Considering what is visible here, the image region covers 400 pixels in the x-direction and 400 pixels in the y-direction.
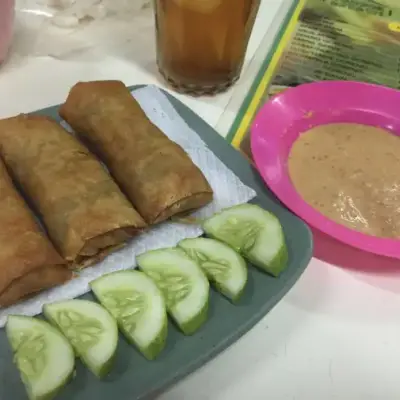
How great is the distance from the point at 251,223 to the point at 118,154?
0.72 ft

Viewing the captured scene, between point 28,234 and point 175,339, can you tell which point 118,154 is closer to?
point 28,234

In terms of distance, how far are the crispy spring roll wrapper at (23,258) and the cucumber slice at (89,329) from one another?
40 millimetres

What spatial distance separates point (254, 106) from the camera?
1.05 metres

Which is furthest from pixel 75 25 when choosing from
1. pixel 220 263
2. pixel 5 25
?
pixel 220 263

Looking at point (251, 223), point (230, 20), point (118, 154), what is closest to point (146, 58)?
point (230, 20)

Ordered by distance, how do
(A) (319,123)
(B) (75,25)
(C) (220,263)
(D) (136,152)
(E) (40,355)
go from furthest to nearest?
(B) (75,25) → (A) (319,123) → (D) (136,152) → (C) (220,263) → (E) (40,355)

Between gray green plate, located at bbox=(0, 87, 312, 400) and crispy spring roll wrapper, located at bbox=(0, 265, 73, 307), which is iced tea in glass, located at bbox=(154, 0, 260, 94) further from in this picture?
crispy spring roll wrapper, located at bbox=(0, 265, 73, 307)

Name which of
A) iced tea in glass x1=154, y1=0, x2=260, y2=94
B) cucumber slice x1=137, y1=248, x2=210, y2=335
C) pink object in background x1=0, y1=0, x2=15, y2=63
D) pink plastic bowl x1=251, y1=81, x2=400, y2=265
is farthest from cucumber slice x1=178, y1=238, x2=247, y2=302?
pink object in background x1=0, y1=0, x2=15, y2=63

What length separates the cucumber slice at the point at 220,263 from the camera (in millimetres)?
708

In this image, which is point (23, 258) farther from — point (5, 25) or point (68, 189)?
point (5, 25)

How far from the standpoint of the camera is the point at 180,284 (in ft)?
2.29

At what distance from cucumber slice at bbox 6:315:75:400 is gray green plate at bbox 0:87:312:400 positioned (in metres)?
0.02

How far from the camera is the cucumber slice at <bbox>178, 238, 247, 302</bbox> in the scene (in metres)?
0.71

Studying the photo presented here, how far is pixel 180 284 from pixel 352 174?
347 millimetres
